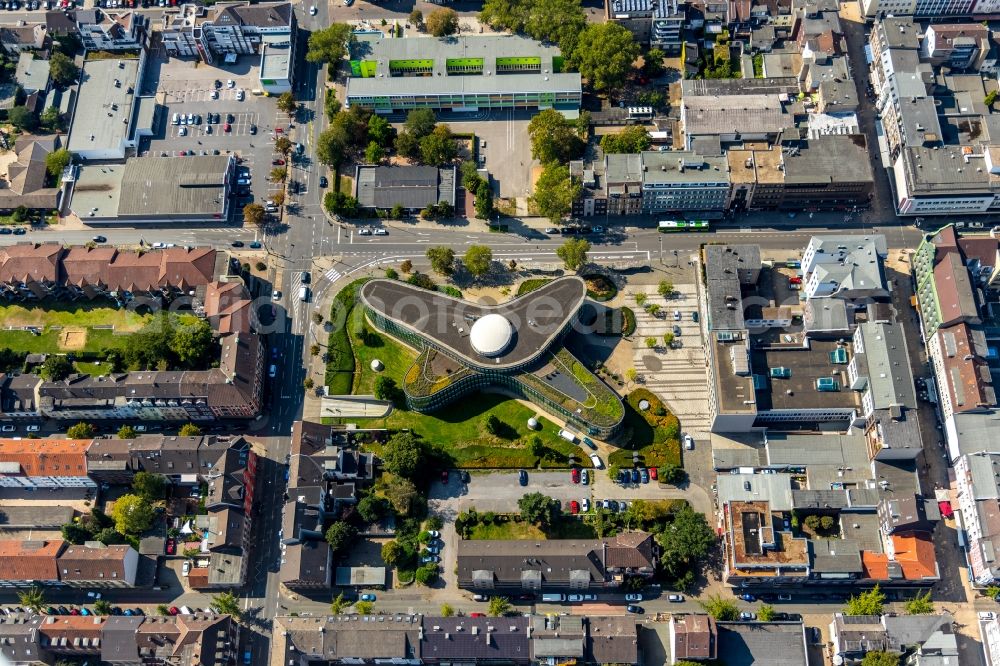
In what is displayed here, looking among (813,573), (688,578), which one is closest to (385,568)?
(688,578)

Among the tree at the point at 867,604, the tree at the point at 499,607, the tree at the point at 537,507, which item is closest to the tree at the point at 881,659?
the tree at the point at 867,604

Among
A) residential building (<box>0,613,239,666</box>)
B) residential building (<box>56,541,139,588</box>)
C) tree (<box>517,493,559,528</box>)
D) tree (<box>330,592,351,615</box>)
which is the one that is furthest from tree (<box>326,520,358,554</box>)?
residential building (<box>56,541,139,588</box>)

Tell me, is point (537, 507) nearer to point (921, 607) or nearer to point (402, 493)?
point (402, 493)

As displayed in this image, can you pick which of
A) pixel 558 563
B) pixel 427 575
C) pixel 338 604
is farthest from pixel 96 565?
pixel 558 563

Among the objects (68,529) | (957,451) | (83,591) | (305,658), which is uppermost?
(957,451)

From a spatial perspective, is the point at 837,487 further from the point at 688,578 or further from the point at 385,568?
the point at 385,568
